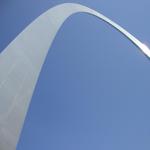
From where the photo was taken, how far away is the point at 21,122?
7977 mm

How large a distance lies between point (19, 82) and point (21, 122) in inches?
42.7

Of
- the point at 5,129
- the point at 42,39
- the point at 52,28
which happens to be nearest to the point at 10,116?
the point at 5,129

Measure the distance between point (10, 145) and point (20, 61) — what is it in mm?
2375

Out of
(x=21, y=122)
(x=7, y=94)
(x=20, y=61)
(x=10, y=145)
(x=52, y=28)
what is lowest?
(x=10, y=145)

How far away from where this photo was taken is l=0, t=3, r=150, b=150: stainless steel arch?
7.52 m

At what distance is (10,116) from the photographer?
7672 millimetres

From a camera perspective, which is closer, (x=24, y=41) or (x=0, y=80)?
(x=0, y=80)

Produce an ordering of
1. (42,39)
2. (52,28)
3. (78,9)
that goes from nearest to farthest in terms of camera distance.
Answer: (42,39)
(52,28)
(78,9)

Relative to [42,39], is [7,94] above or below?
below

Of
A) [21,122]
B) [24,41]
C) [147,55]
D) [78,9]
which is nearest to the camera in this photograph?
[21,122]

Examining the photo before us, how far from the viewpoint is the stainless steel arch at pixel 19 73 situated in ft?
24.7

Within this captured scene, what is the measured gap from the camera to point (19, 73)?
8344mm

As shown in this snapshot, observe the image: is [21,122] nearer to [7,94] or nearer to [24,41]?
[7,94]

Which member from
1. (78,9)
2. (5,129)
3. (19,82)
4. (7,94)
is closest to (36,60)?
(19,82)
